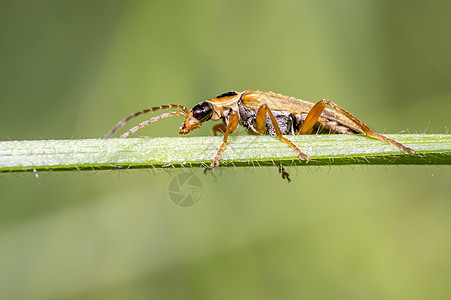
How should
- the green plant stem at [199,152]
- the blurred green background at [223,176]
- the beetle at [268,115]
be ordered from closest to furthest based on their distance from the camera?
the green plant stem at [199,152] < the beetle at [268,115] < the blurred green background at [223,176]

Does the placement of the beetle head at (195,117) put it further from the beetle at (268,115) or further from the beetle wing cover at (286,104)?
the beetle wing cover at (286,104)

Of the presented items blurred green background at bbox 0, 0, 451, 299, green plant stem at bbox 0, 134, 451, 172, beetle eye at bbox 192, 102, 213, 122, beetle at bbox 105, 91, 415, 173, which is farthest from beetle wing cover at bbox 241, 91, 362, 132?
green plant stem at bbox 0, 134, 451, 172

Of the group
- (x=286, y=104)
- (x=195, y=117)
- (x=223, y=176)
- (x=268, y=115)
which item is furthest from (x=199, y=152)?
(x=223, y=176)

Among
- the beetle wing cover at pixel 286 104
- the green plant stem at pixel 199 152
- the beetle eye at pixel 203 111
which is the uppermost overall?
the beetle eye at pixel 203 111

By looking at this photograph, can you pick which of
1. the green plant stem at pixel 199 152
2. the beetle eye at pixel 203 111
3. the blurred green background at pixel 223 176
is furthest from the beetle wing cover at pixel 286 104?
the green plant stem at pixel 199 152

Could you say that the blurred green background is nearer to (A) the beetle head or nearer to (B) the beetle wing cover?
(A) the beetle head
